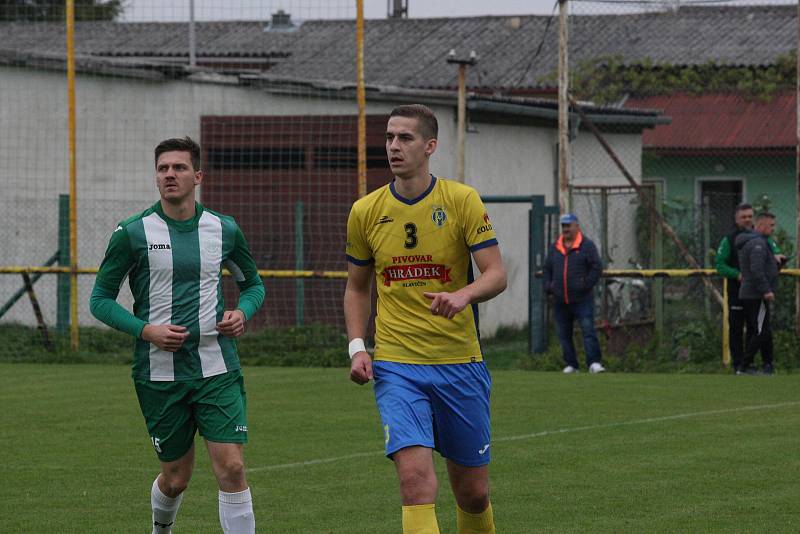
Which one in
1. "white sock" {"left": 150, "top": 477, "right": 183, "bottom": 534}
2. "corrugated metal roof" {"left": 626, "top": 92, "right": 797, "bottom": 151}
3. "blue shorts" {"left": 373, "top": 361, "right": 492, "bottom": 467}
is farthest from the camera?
"corrugated metal roof" {"left": 626, "top": 92, "right": 797, "bottom": 151}

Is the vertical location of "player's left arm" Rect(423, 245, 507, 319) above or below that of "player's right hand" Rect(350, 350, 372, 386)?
above

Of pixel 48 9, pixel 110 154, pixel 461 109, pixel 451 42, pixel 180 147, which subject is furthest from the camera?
pixel 451 42

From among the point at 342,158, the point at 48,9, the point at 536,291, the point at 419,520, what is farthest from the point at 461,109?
the point at 48,9

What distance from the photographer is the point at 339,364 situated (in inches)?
712

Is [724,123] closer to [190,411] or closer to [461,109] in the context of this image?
[461,109]

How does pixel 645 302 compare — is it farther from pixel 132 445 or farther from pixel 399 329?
pixel 399 329

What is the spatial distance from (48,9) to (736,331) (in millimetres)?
20823

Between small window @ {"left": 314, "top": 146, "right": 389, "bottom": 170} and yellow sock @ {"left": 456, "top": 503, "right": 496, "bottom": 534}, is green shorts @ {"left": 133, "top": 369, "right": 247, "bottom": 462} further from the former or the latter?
small window @ {"left": 314, "top": 146, "right": 389, "bottom": 170}

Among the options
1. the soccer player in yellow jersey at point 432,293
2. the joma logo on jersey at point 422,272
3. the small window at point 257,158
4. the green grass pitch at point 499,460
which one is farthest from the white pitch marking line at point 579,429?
the small window at point 257,158

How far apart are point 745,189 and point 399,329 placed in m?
27.6

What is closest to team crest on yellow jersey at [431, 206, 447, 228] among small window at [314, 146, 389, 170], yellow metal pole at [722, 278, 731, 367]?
yellow metal pole at [722, 278, 731, 367]

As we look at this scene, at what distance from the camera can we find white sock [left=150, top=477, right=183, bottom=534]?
695 centimetres

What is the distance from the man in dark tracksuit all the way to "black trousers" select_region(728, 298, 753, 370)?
138 millimetres

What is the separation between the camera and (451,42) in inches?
1441
